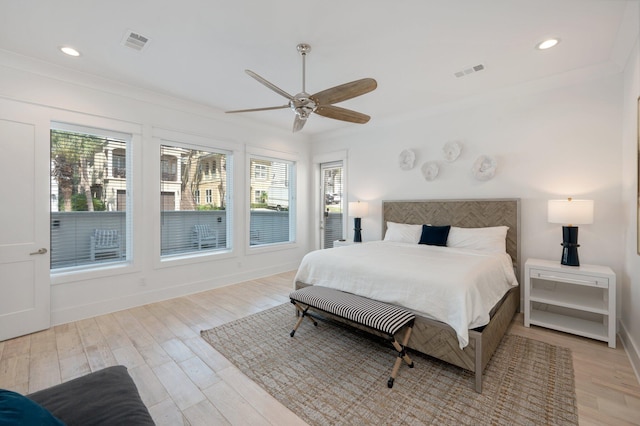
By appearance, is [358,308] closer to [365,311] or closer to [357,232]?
[365,311]

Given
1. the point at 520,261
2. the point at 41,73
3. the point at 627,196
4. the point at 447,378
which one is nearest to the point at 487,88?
the point at 627,196

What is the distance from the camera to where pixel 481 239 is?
344 cm

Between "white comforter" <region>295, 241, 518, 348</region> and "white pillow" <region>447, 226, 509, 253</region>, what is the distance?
18 centimetres

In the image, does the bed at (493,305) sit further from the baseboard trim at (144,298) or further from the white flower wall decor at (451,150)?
the baseboard trim at (144,298)

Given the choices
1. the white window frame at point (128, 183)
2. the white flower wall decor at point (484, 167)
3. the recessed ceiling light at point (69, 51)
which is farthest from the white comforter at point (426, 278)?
the recessed ceiling light at point (69, 51)

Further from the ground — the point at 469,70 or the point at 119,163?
the point at 469,70

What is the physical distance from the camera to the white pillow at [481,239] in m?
3.34

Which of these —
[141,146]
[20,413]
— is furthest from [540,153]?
[141,146]

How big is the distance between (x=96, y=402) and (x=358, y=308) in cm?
168

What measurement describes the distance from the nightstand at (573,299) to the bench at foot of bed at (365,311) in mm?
1716

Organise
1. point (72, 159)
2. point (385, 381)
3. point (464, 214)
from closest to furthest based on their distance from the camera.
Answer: point (385, 381)
point (72, 159)
point (464, 214)

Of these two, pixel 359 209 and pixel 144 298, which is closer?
pixel 144 298

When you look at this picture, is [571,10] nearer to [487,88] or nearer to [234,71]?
[487,88]

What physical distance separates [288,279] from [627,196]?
4427mm
